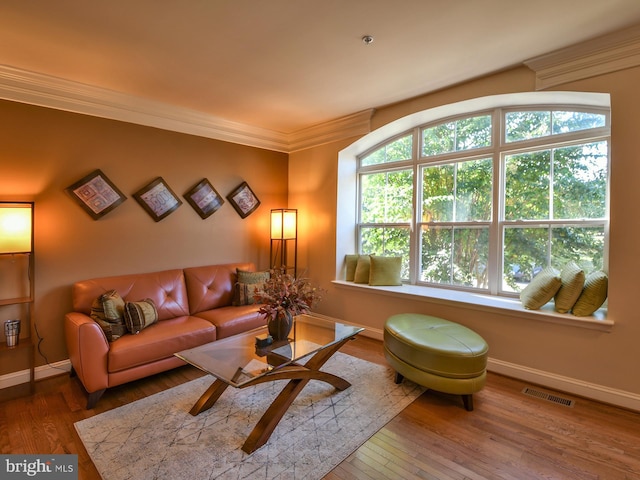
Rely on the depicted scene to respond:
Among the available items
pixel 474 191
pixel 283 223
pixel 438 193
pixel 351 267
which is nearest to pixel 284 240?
pixel 283 223

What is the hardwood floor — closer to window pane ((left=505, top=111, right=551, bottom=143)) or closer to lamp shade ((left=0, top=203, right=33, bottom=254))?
lamp shade ((left=0, top=203, right=33, bottom=254))

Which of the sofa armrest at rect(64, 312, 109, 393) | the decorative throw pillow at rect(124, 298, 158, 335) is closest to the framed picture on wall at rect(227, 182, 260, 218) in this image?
the decorative throw pillow at rect(124, 298, 158, 335)

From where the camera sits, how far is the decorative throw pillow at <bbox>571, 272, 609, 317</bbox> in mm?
2471

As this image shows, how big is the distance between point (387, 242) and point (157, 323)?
9.05 ft

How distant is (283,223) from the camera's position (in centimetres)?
430

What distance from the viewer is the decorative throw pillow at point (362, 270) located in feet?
13.2

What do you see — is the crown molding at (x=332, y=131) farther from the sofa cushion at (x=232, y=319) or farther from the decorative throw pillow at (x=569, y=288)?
the decorative throw pillow at (x=569, y=288)

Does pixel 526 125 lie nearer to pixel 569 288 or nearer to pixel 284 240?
pixel 569 288

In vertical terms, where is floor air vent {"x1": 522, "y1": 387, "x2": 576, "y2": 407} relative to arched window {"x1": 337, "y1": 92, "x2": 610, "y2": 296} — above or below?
below

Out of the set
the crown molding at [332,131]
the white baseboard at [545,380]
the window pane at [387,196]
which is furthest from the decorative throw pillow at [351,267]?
the white baseboard at [545,380]

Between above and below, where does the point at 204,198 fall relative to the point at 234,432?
above

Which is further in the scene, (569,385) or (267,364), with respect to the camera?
(569,385)

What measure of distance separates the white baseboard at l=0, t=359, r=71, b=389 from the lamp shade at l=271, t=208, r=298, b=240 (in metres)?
2.52

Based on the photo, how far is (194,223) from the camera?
150 inches
